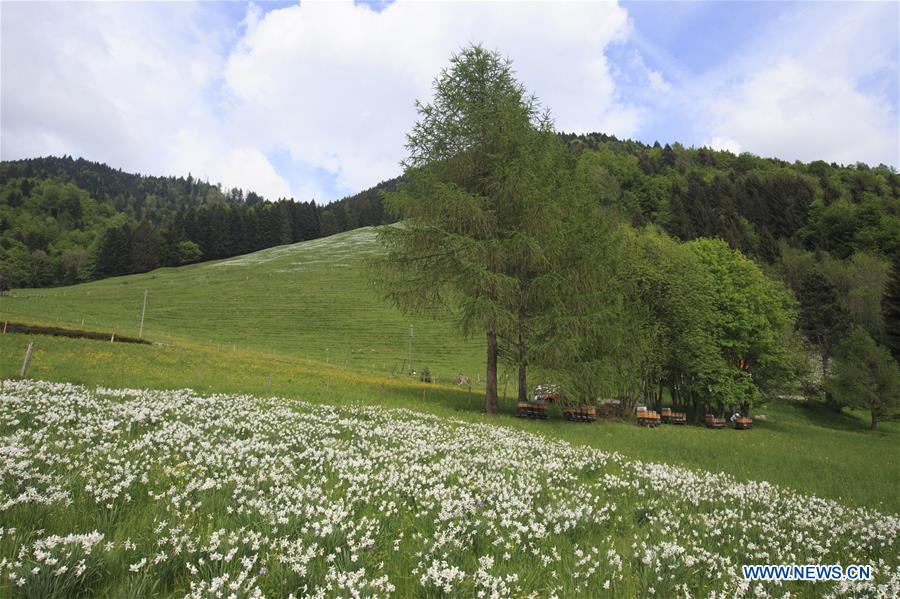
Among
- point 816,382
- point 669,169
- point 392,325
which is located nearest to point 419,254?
point 392,325

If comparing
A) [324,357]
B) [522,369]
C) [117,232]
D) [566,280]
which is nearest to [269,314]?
[324,357]

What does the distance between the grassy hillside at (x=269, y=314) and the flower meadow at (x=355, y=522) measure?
30.6 metres

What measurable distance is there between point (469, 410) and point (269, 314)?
63.0m

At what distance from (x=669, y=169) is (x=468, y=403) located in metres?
154

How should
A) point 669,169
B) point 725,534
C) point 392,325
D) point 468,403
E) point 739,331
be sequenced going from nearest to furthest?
point 725,534, point 468,403, point 739,331, point 392,325, point 669,169

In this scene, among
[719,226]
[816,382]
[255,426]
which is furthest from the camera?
[719,226]

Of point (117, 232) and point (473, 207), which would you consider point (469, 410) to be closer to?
point (473, 207)

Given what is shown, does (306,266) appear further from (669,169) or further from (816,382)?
(669,169)

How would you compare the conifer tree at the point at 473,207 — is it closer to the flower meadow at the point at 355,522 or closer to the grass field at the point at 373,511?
the grass field at the point at 373,511

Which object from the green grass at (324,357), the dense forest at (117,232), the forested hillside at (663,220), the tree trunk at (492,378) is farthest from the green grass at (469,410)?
the dense forest at (117,232)

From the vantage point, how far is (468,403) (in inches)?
1002

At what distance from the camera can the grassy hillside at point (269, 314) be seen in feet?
189

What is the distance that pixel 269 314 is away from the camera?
77812 millimetres

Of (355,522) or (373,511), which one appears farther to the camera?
(373,511)
